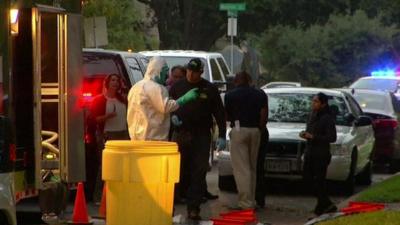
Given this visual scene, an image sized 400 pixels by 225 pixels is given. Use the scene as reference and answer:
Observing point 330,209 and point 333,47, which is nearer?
point 330,209

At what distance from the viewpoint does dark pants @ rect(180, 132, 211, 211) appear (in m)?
11.2

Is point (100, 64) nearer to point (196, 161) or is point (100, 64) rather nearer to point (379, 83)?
point (196, 161)

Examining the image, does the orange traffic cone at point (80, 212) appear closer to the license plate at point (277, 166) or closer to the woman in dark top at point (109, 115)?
the woman in dark top at point (109, 115)

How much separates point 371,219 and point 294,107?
6180 millimetres

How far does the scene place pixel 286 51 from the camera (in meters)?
48.1

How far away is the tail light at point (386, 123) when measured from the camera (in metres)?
18.8

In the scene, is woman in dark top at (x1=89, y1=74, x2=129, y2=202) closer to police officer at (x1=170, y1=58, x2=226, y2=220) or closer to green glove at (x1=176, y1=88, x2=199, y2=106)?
police officer at (x1=170, y1=58, x2=226, y2=220)

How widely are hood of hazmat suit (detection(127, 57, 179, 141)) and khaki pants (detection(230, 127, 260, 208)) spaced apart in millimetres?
2183

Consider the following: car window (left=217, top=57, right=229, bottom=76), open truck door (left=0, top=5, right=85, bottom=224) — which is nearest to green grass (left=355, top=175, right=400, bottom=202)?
open truck door (left=0, top=5, right=85, bottom=224)

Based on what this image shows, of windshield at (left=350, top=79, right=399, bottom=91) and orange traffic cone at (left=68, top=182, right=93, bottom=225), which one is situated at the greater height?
windshield at (left=350, top=79, right=399, bottom=91)

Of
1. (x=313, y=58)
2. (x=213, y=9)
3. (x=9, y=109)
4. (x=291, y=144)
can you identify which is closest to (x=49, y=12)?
(x=9, y=109)

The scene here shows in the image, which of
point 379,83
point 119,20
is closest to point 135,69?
point 379,83

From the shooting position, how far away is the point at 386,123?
18.9 m

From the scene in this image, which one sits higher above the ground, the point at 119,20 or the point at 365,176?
the point at 119,20
